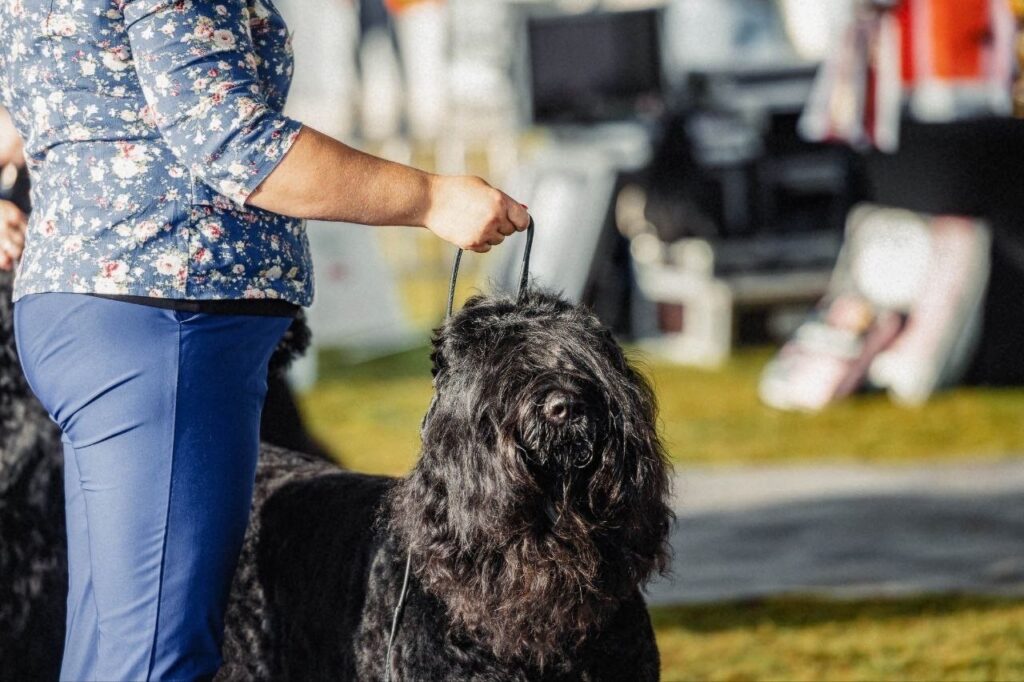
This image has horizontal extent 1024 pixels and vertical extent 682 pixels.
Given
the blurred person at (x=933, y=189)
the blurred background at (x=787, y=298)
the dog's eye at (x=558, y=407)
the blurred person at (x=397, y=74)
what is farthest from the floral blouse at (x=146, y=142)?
the blurred person at (x=397, y=74)

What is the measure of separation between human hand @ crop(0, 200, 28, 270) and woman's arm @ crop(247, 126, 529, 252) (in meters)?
0.66

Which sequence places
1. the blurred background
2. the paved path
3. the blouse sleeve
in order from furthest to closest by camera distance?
the paved path
the blurred background
the blouse sleeve

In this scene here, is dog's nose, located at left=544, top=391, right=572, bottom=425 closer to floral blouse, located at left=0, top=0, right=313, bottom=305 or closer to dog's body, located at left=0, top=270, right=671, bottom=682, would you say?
dog's body, located at left=0, top=270, right=671, bottom=682

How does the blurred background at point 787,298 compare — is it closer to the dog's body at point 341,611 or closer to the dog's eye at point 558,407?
the dog's body at point 341,611

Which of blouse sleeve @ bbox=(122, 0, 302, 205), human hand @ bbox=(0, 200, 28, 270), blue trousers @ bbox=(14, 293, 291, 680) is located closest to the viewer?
blouse sleeve @ bbox=(122, 0, 302, 205)

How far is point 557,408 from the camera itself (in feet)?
5.71

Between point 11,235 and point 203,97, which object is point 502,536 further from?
point 11,235

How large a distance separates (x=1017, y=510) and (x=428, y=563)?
3.59m

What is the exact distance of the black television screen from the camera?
8422 millimetres

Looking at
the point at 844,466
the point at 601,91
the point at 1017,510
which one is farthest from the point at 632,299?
the point at 1017,510

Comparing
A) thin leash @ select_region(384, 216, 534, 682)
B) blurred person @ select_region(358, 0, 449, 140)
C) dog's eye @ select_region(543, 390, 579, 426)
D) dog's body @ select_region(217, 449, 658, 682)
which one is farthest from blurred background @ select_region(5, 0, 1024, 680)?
blurred person @ select_region(358, 0, 449, 140)

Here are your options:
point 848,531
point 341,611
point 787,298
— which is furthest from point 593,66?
point 341,611

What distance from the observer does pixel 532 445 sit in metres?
1.76

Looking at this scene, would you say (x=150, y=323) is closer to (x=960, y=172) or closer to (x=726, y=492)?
(x=726, y=492)
